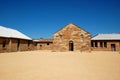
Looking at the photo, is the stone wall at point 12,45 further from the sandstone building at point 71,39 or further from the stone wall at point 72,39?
the stone wall at point 72,39

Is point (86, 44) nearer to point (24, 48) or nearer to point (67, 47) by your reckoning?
point (67, 47)

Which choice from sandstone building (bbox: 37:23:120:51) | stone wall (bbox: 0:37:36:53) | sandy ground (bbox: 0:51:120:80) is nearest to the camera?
sandy ground (bbox: 0:51:120:80)

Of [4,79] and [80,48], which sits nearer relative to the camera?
[4,79]

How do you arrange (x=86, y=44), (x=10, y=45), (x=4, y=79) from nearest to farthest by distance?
(x=4, y=79) < (x=10, y=45) < (x=86, y=44)

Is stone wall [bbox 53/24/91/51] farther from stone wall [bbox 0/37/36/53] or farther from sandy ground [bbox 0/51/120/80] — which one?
sandy ground [bbox 0/51/120/80]

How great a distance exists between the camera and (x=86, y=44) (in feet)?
93.6

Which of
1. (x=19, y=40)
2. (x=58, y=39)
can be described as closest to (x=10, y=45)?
(x=19, y=40)

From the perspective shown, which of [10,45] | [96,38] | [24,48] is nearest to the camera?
[10,45]

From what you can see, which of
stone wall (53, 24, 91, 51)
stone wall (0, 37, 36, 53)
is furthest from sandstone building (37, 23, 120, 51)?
stone wall (0, 37, 36, 53)

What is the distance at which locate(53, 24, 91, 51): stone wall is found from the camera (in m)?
28.6

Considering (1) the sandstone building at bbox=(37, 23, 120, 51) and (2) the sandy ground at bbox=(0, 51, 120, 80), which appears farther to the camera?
(1) the sandstone building at bbox=(37, 23, 120, 51)

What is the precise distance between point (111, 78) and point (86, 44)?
23336 millimetres

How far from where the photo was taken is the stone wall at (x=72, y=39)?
28.6 meters

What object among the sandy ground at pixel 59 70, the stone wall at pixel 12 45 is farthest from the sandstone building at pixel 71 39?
the sandy ground at pixel 59 70
